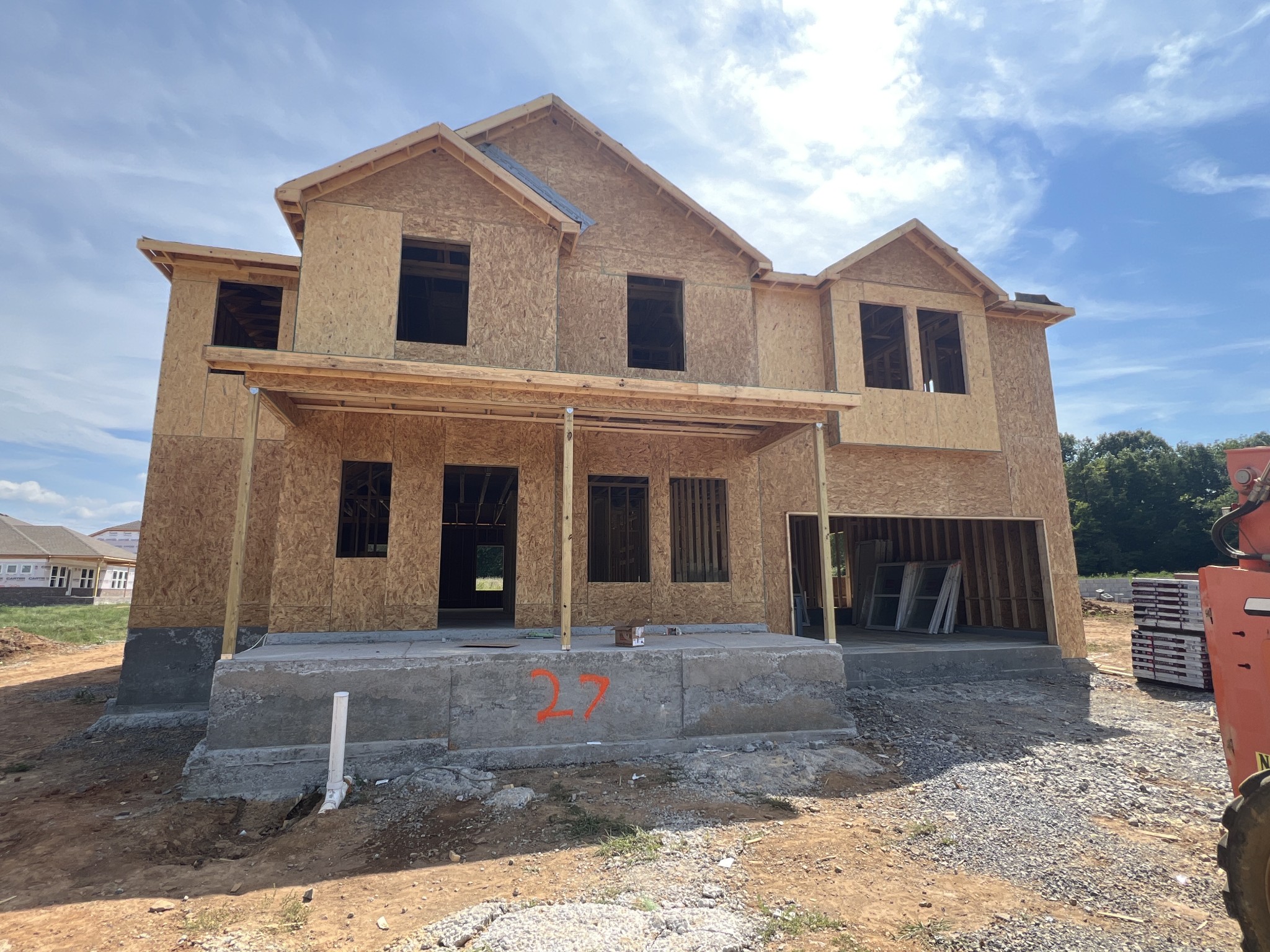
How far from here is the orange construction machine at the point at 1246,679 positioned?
3111 millimetres

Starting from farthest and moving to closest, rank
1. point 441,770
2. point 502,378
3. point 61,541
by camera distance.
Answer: point 61,541, point 502,378, point 441,770

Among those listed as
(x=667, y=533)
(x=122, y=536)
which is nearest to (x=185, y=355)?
(x=667, y=533)

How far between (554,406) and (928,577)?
1115 centimetres

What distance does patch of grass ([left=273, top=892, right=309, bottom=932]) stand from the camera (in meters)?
4.09

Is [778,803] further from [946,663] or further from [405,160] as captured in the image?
[405,160]

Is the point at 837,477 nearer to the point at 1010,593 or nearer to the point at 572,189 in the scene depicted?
the point at 1010,593

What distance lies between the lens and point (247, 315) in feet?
38.9

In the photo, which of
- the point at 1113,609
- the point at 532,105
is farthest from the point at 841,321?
the point at 1113,609

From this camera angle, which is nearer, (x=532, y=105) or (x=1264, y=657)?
(x=1264, y=657)

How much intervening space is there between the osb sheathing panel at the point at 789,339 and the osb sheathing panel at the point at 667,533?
1748 millimetres

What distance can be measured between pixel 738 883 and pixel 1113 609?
25.4 m

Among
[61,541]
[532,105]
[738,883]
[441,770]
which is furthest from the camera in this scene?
[61,541]

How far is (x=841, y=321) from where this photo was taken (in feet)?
38.2

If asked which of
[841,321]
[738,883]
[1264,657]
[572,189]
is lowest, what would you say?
[738,883]
